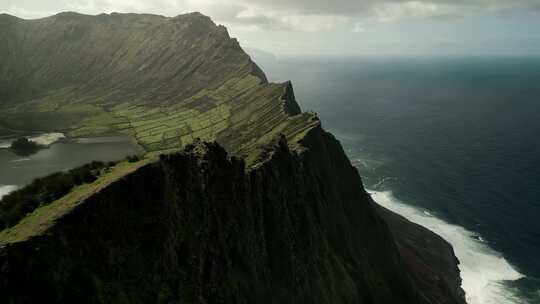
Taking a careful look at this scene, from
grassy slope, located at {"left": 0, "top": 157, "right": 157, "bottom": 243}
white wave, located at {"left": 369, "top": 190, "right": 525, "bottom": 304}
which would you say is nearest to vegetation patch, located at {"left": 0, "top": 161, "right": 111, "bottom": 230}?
grassy slope, located at {"left": 0, "top": 157, "right": 157, "bottom": 243}

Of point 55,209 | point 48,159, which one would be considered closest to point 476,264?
point 55,209

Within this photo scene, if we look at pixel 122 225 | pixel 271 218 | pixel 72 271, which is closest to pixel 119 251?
pixel 122 225

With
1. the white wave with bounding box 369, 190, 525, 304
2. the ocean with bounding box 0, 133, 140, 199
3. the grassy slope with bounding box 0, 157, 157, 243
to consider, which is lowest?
the white wave with bounding box 369, 190, 525, 304

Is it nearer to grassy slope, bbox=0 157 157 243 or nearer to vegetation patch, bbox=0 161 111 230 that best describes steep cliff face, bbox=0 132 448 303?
grassy slope, bbox=0 157 157 243

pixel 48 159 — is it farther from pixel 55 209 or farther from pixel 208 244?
pixel 55 209

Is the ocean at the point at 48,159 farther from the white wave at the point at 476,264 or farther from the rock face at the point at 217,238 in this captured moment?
the white wave at the point at 476,264

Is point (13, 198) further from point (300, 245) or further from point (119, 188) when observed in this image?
point (300, 245)

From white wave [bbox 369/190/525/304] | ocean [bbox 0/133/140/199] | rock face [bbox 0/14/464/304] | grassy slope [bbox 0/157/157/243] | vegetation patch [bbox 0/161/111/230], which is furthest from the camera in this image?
ocean [bbox 0/133/140/199]

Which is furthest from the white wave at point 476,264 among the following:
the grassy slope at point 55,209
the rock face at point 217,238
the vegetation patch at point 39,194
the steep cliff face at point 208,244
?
the vegetation patch at point 39,194
